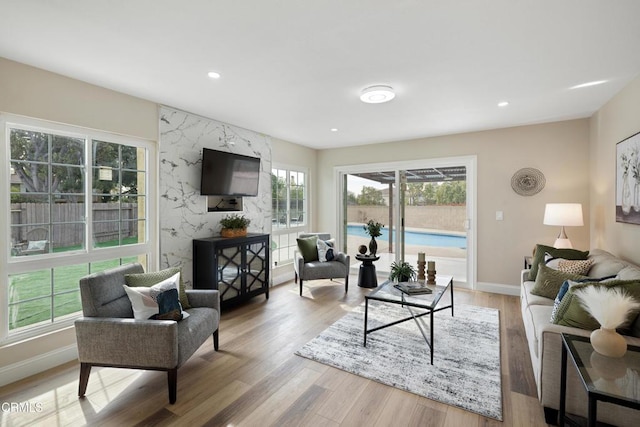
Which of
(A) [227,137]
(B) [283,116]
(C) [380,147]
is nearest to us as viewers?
(B) [283,116]

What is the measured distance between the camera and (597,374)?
1393 mm

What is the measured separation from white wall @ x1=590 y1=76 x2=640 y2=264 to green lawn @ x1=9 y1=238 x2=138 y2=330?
16.9 feet

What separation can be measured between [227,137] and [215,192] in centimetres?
90

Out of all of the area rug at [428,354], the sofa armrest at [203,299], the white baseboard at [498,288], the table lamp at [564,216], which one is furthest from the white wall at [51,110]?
the white baseboard at [498,288]

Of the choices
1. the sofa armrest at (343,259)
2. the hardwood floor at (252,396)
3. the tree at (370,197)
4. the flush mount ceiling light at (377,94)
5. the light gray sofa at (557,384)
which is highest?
the flush mount ceiling light at (377,94)

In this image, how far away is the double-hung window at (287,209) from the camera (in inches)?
209

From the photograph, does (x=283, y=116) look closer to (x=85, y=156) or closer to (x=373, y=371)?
(x=85, y=156)

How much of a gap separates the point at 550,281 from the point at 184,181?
13.4ft

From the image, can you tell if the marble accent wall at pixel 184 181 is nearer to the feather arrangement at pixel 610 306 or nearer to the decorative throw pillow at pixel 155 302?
the decorative throw pillow at pixel 155 302

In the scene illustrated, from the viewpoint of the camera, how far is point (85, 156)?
2.96m

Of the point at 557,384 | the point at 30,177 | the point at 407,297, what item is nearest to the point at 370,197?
the point at 407,297

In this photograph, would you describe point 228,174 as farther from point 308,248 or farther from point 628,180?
point 628,180

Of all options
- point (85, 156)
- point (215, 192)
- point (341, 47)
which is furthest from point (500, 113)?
point (85, 156)

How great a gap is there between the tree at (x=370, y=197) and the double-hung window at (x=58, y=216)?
153 inches
